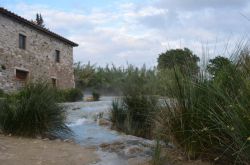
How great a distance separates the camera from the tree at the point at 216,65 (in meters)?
4.02

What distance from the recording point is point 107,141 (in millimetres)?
6016

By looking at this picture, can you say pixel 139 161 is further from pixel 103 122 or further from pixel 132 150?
pixel 103 122

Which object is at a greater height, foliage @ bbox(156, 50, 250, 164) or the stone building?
the stone building

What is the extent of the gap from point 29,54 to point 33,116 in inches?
464

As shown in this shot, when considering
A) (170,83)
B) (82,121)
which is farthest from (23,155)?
A: (82,121)

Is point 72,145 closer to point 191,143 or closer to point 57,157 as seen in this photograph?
point 57,157

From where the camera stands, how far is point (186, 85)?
13.4 ft

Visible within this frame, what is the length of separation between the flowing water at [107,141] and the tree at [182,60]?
3.94 ft

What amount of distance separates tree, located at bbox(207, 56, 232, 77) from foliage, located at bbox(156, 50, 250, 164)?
0.27 feet

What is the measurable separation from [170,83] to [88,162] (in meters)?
1.42

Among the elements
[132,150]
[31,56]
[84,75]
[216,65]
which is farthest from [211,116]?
[84,75]

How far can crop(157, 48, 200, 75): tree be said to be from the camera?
4246 millimetres

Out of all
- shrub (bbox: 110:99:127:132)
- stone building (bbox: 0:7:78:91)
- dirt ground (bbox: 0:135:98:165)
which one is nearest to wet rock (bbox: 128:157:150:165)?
dirt ground (bbox: 0:135:98:165)

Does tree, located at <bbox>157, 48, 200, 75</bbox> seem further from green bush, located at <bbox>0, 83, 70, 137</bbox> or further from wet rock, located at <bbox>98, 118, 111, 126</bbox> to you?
wet rock, located at <bbox>98, 118, 111, 126</bbox>
